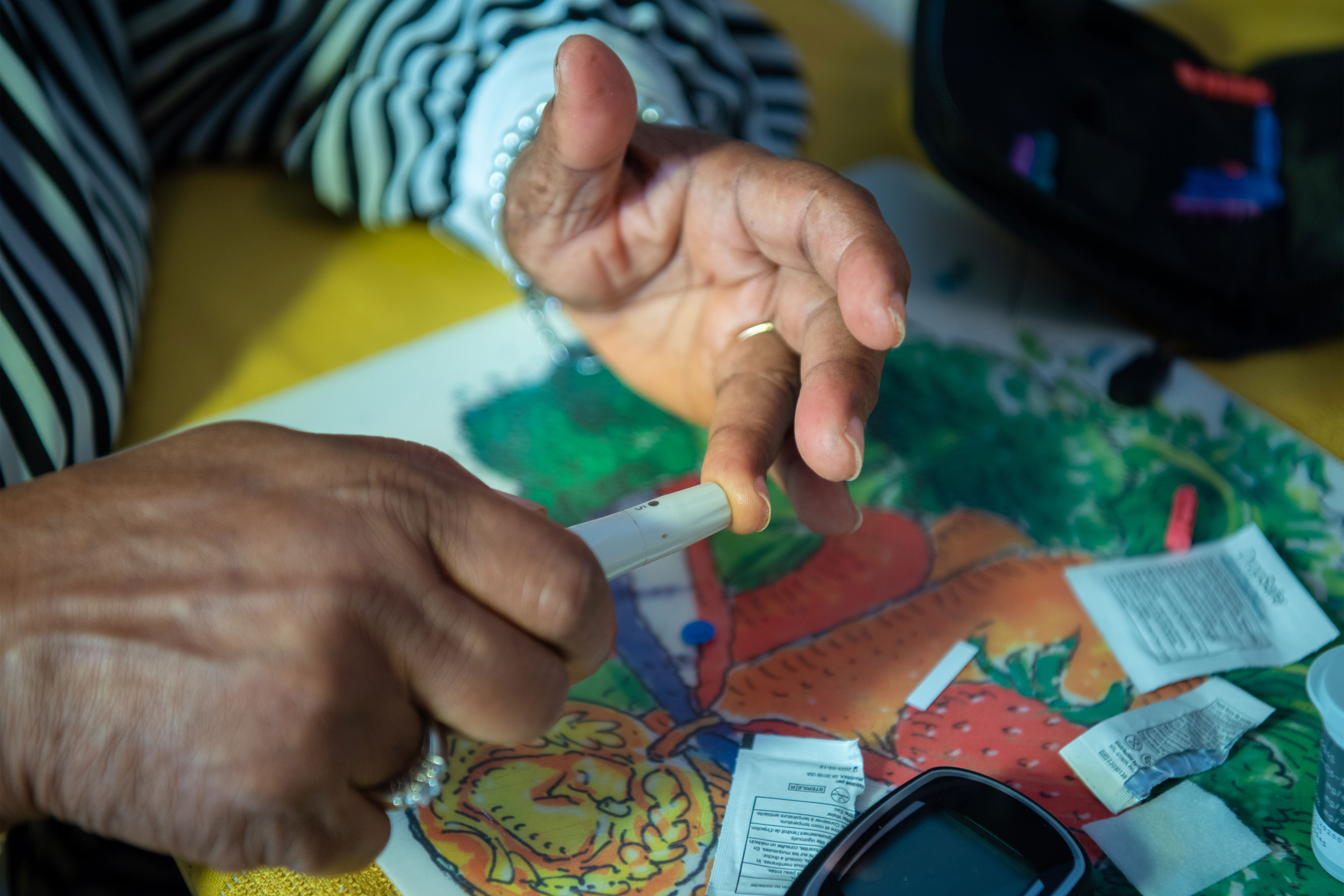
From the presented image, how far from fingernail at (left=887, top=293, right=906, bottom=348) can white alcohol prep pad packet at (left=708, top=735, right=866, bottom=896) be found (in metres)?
0.19

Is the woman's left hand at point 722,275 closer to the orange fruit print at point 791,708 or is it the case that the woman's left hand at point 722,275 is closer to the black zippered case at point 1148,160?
the orange fruit print at point 791,708

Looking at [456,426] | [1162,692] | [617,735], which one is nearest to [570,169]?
[456,426]

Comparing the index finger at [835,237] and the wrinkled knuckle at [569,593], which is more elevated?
the index finger at [835,237]

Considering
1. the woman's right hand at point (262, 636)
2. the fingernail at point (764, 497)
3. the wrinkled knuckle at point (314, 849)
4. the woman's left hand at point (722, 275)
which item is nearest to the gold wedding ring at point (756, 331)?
the woman's left hand at point (722, 275)

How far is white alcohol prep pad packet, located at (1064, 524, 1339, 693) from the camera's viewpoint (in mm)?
480

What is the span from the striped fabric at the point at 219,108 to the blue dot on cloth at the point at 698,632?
0.36 metres

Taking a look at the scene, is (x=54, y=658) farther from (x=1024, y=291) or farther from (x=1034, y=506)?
(x=1024, y=291)

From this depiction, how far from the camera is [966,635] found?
50cm

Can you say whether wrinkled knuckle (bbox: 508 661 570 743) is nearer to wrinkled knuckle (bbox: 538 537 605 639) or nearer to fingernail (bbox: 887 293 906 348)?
wrinkled knuckle (bbox: 538 537 605 639)

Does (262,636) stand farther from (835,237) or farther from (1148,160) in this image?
(1148,160)

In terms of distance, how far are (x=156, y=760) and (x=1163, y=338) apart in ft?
2.09

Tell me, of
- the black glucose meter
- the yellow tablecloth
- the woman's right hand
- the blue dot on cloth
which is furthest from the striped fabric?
the black glucose meter

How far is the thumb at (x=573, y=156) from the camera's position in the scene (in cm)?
45

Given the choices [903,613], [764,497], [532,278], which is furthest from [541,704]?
[532,278]
